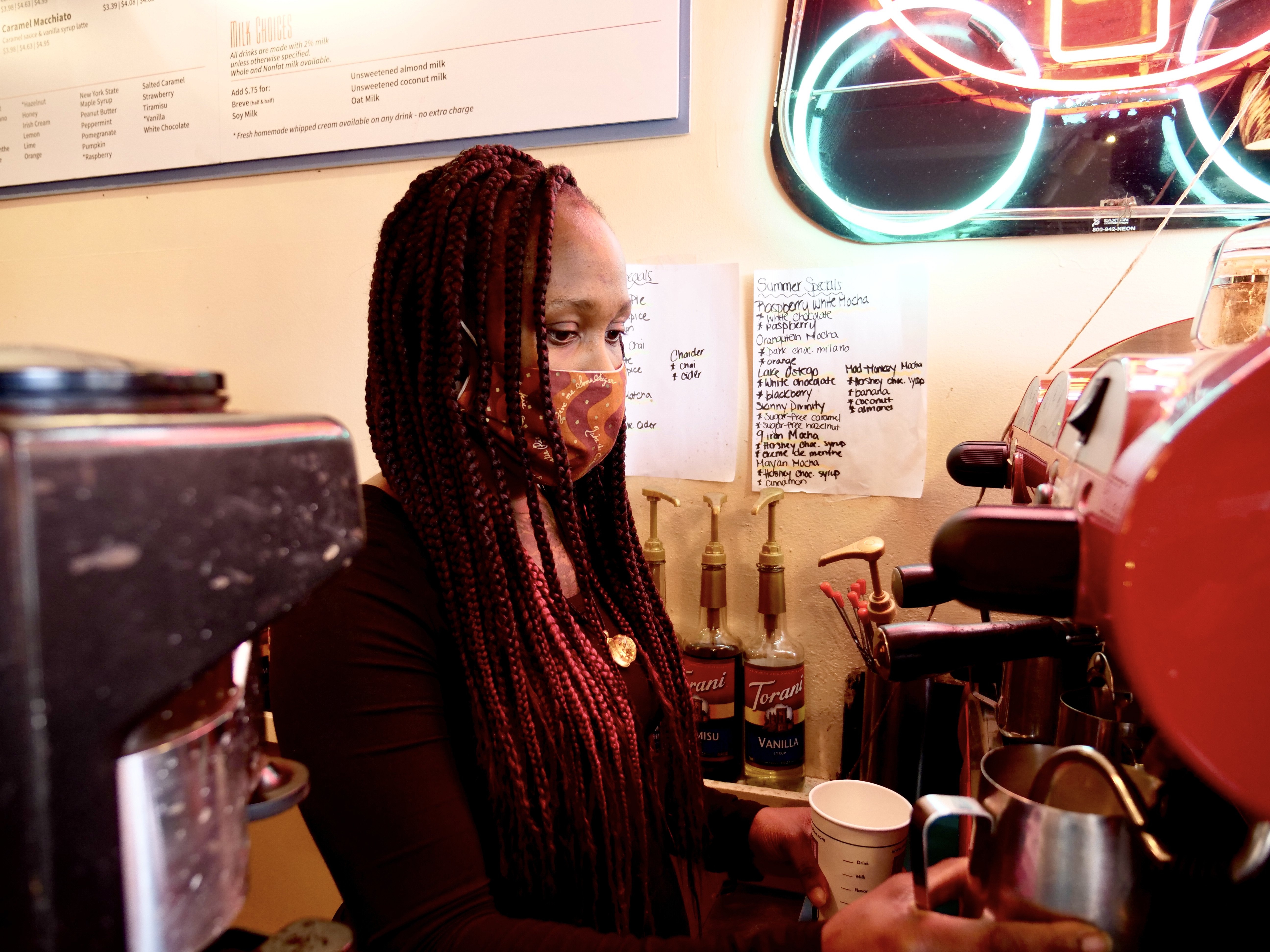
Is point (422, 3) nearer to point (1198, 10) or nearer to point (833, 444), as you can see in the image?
point (833, 444)

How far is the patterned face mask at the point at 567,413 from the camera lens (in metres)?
0.88

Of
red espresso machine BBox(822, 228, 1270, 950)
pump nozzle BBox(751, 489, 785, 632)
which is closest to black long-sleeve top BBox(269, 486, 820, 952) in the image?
red espresso machine BBox(822, 228, 1270, 950)

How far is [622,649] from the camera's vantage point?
0.96 meters

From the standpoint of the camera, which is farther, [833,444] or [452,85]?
[452,85]

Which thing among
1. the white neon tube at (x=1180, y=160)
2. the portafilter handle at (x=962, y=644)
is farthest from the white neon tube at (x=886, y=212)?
the portafilter handle at (x=962, y=644)

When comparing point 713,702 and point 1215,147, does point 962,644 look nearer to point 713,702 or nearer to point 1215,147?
point 713,702

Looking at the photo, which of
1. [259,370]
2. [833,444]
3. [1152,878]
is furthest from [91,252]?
[1152,878]

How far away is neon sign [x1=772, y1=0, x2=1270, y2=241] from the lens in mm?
1140

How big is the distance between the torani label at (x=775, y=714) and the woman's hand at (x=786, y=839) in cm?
20

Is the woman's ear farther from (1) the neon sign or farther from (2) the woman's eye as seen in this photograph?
(1) the neon sign

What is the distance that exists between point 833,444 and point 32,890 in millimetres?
1266

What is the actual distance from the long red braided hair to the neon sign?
598 millimetres

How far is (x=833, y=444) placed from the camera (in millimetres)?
1355

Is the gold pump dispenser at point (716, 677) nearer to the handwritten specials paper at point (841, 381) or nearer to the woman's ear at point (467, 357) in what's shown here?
the handwritten specials paper at point (841, 381)
